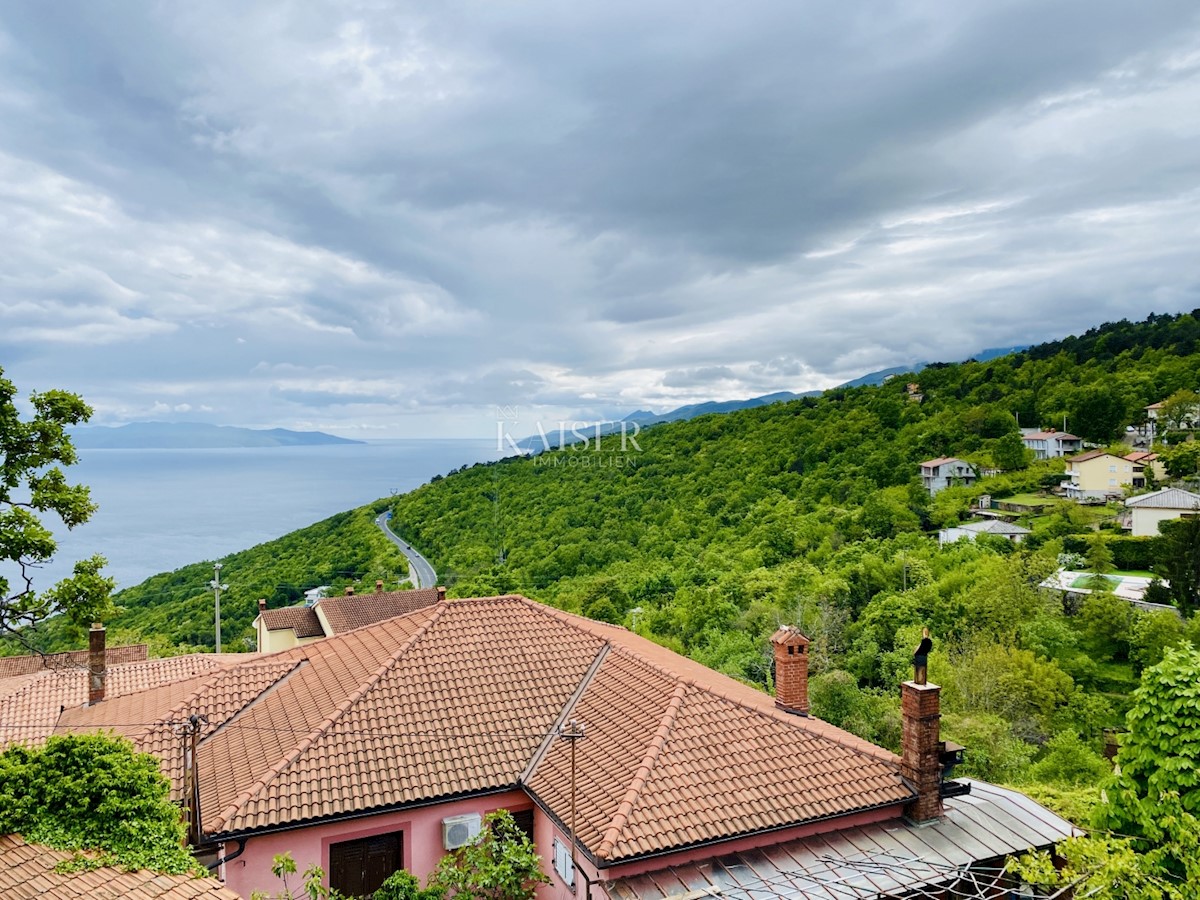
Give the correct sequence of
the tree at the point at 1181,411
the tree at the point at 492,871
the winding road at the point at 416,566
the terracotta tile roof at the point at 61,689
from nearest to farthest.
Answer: the tree at the point at 492,871, the terracotta tile roof at the point at 61,689, the winding road at the point at 416,566, the tree at the point at 1181,411

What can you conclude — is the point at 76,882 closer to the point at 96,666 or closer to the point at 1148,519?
the point at 96,666

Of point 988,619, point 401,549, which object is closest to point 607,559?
point 401,549

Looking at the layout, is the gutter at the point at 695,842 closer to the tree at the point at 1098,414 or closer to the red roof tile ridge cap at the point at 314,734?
the red roof tile ridge cap at the point at 314,734

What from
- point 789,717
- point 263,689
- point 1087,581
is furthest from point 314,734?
point 1087,581

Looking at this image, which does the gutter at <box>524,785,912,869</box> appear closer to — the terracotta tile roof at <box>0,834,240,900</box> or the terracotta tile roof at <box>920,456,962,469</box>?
the terracotta tile roof at <box>0,834,240,900</box>

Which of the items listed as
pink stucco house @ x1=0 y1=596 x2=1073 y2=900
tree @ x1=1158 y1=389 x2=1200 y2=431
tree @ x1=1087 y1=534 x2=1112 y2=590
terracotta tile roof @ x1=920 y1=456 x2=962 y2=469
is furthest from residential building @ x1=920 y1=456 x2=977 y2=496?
pink stucco house @ x1=0 y1=596 x2=1073 y2=900

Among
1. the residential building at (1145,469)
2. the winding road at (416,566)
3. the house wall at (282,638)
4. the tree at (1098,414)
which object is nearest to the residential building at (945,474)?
the residential building at (1145,469)

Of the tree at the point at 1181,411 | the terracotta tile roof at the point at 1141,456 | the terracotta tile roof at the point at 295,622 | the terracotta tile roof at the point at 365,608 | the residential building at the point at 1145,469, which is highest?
the tree at the point at 1181,411
